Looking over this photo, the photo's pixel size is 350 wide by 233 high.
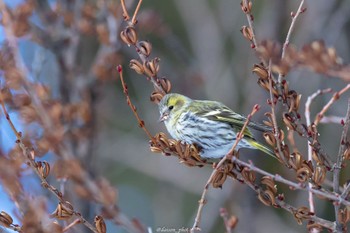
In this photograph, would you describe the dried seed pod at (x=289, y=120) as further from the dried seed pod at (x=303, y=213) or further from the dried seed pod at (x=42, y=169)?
the dried seed pod at (x=42, y=169)

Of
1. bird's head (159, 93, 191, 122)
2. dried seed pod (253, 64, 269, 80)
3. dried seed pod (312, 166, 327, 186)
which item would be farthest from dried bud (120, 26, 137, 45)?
bird's head (159, 93, 191, 122)

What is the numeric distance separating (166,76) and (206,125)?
2.89 metres

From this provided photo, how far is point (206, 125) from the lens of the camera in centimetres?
386

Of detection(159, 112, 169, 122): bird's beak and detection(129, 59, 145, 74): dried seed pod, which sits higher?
detection(159, 112, 169, 122): bird's beak

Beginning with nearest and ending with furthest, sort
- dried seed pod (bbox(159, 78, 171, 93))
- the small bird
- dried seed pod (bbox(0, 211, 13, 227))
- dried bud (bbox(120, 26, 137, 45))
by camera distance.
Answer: dried seed pod (bbox(0, 211, 13, 227)) → dried bud (bbox(120, 26, 137, 45)) → dried seed pod (bbox(159, 78, 171, 93)) → the small bird

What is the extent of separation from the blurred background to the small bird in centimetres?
83

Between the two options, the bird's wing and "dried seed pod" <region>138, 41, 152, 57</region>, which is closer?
"dried seed pod" <region>138, 41, 152, 57</region>

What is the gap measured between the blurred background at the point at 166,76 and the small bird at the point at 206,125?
2.72 ft

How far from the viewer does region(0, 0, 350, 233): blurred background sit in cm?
504

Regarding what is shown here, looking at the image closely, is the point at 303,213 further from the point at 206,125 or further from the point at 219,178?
the point at 206,125

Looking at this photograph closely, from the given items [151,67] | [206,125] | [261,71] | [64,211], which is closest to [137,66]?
[151,67]

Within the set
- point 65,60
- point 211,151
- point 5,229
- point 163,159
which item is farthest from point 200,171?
point 5,229

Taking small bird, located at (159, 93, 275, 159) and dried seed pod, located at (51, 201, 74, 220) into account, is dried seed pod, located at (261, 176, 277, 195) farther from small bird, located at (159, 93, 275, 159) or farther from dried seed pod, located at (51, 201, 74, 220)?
small bird, located at (159, 93, 275, 159)

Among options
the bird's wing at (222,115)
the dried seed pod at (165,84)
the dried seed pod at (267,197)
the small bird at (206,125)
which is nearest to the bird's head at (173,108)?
the small bird at (206,125)
